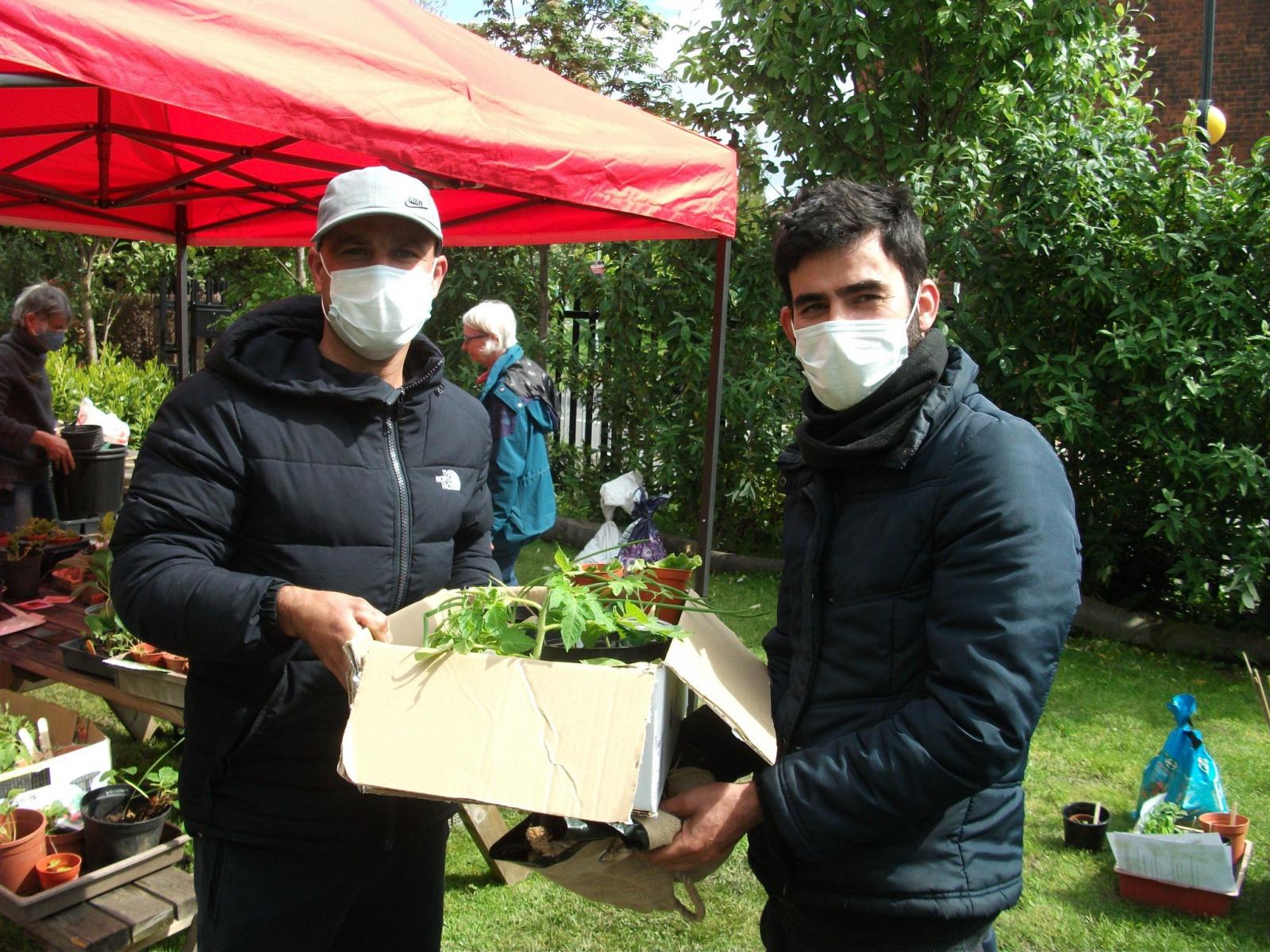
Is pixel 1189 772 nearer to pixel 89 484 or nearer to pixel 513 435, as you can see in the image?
pixel 513 435

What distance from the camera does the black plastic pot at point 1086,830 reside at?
3.66 meters

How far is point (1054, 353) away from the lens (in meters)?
6.38

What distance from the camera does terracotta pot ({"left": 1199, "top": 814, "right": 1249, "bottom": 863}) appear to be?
10.7 ft

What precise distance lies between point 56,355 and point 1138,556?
35.5 feet

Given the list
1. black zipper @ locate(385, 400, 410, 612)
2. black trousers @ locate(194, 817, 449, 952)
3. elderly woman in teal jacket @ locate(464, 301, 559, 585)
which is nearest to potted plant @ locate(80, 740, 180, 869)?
black trousers @ locate(194, 817, 449, 952)

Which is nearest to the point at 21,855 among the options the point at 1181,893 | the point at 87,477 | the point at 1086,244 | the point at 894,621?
the point at 894,621

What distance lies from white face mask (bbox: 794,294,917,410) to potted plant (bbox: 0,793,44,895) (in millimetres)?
2383

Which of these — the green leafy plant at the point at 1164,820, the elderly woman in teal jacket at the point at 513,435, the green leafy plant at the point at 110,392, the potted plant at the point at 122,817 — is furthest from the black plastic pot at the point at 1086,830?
the green leafy plant at the point at 110,392

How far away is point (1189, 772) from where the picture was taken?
3.38 m

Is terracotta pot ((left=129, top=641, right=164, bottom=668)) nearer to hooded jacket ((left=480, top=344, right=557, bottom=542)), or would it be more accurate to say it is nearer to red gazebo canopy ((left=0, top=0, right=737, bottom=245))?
red gazebo canopy ((left=0, top=0, right=737, bottom=245))

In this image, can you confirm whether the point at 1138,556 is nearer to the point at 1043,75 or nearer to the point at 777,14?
the point at 1043,75

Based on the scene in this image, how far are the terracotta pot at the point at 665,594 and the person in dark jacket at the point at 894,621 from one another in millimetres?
213

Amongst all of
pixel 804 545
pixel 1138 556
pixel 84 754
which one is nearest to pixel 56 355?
pixel 84 754

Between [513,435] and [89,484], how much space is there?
2.98 metres
